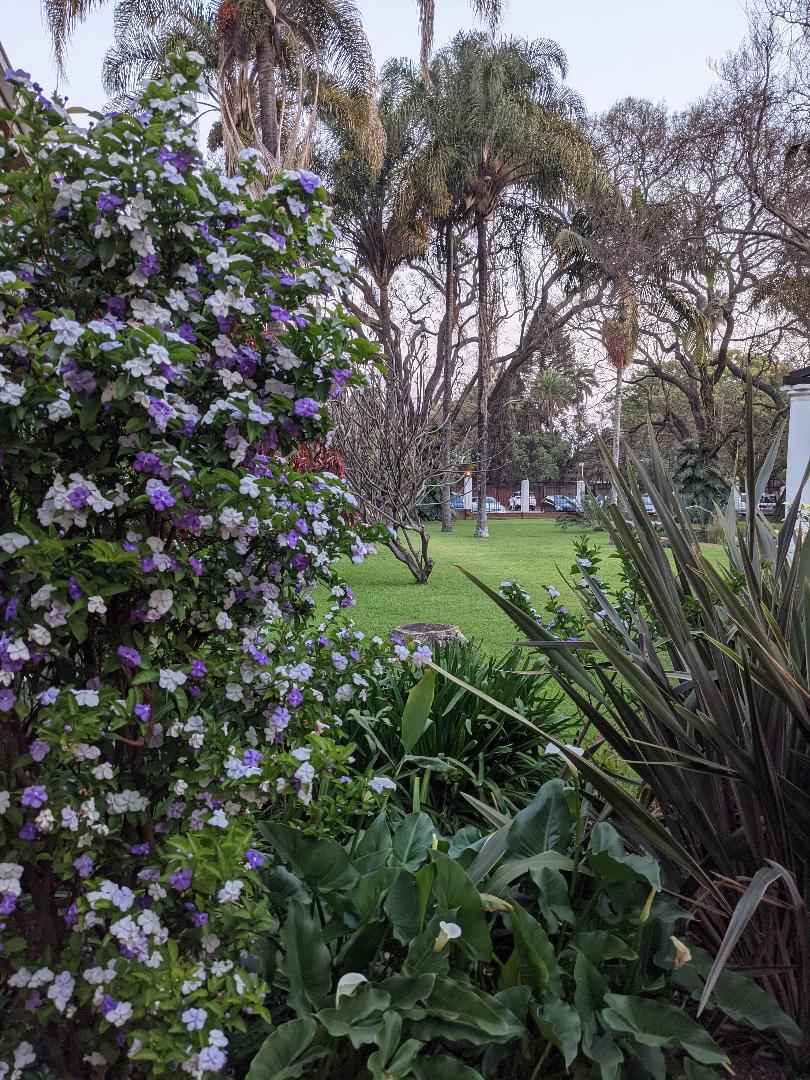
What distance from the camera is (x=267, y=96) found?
12.8 meters

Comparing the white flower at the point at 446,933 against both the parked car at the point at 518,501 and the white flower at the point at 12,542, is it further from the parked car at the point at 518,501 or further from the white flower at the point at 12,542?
the parked car at the point at 518,501

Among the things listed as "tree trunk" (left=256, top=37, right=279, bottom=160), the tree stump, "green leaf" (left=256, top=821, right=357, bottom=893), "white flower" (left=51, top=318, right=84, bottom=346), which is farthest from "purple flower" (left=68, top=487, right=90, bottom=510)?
"tree trunk" (left=256, top=37, right=279, bottom=160)

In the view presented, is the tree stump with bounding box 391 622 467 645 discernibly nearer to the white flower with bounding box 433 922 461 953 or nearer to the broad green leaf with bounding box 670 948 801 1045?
the broad green leaf with bounding box 670 948 801 1045

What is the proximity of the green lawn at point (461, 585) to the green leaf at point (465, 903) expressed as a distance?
2.54 m

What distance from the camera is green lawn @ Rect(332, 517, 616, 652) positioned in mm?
7691

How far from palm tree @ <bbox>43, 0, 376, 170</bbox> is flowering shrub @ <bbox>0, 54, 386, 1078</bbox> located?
9684mm

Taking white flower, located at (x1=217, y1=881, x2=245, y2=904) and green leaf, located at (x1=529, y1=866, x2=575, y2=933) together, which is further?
green leaf, located at (x1=529, y1=866, x2=575, y2=933)

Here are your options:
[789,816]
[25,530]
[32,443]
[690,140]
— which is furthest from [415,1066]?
[690,140]

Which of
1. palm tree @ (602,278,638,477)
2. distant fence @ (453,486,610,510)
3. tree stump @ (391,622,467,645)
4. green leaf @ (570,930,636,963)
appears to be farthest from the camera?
distant fence @ (453,486,610,510)

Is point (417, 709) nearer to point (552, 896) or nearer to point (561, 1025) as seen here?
point (552, 896)

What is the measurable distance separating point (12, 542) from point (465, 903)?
1.06m

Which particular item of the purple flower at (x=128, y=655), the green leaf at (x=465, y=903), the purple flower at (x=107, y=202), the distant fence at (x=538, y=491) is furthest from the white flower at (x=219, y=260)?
the distant fence at (x=538, y=491)

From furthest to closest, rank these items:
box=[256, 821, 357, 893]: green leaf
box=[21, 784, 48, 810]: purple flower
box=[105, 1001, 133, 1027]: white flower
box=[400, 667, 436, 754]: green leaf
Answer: box=[400, 667, 436, 754]: green leaf
box=[256, 821, 357, 893]: green leaf
box=[21, 784, 48, 810]: purple flower
box=[105, 1001, 133, 1027]: white flower

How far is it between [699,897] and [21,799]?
4.64 ft
